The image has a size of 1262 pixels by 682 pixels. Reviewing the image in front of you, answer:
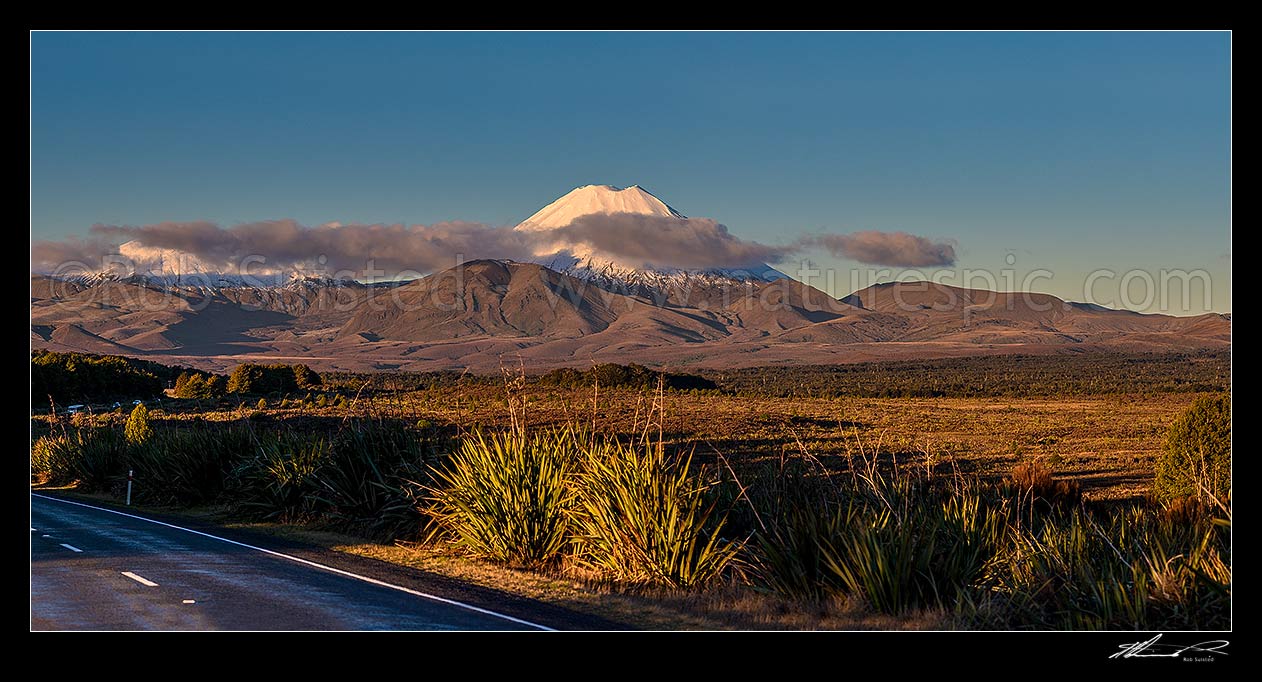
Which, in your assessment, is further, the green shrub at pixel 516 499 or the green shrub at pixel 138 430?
the green shrub at pixel 138 430

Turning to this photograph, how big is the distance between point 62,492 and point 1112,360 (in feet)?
493

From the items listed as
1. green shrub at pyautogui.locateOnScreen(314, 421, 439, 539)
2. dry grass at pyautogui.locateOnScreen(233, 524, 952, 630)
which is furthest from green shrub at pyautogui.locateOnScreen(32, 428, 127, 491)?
dry grass at pyautogui.locateOnScreen(233, 524, 952, 630)

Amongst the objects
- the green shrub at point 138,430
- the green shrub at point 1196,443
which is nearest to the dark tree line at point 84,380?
the green shrub at point 138,430

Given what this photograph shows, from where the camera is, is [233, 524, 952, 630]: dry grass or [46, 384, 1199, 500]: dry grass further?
[46, 384, 1199, 500]: dry grass

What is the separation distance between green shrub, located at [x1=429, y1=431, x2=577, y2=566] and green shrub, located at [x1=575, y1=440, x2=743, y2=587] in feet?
2.91

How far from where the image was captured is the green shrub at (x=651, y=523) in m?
14.0

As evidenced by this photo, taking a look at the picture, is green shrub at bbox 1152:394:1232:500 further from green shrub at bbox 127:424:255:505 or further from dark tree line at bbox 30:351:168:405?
dark tree line at bbox 30:351:168:405

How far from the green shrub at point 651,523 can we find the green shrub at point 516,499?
2.91ft

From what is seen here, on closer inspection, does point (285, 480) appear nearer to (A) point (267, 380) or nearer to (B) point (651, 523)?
(B) point (651, 523)

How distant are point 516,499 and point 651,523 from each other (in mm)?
2634

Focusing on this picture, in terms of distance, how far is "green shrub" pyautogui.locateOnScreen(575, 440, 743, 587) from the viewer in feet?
46.0

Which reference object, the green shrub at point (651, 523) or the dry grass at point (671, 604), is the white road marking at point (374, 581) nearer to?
the dry grass at point (671, 604)

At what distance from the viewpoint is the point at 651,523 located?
14.2m
